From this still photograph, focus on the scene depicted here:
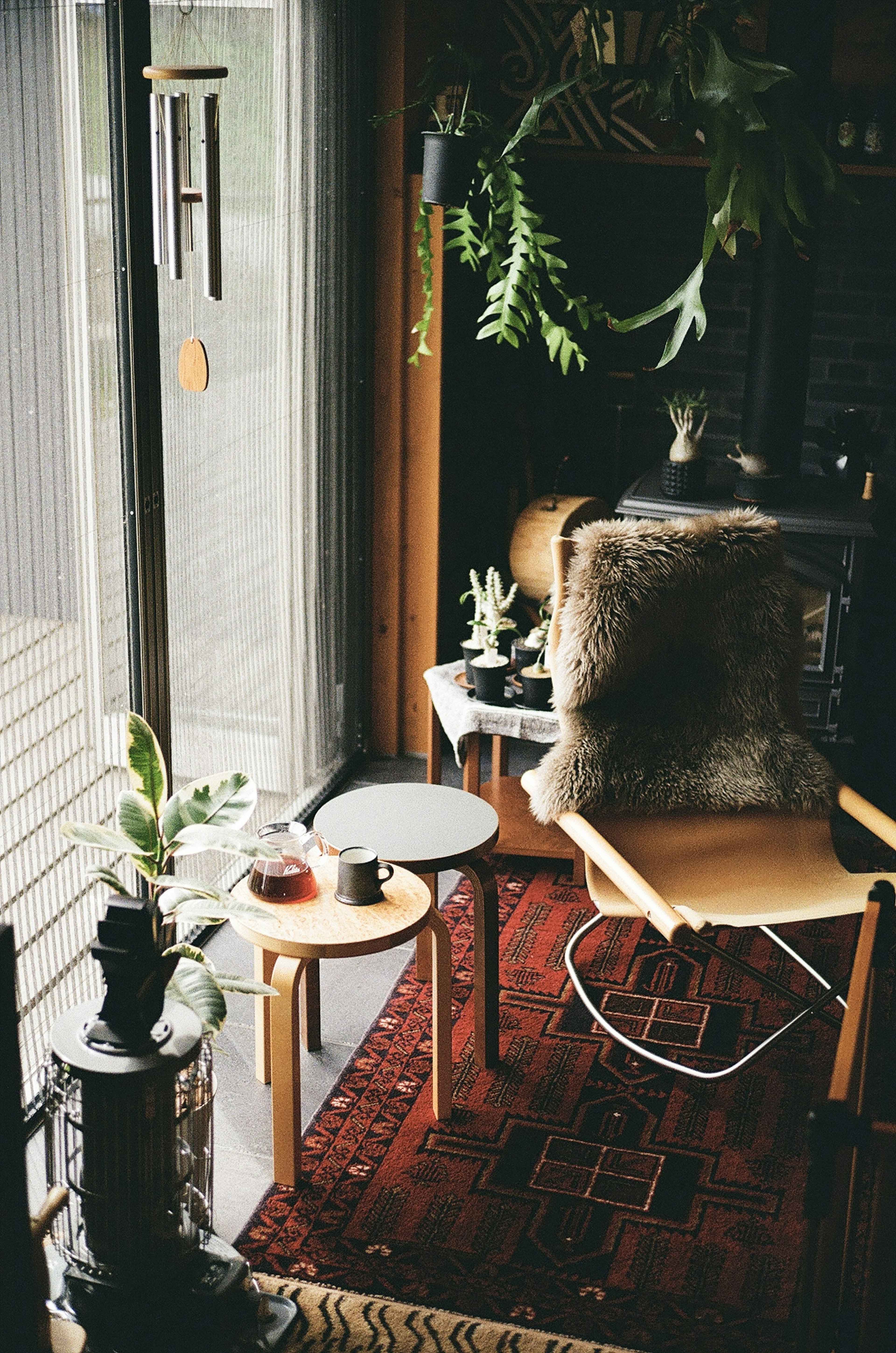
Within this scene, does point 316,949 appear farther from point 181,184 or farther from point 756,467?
point 756,467

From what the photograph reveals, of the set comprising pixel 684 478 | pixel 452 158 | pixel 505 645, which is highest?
pixel 452 158

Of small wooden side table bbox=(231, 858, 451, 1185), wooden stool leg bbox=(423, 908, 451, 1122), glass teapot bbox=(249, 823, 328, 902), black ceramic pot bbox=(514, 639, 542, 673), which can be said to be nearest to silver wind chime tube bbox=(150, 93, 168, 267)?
glass teapot bbox=(249, 823, 328, 902)

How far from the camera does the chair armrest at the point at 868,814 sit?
2812 millimetres

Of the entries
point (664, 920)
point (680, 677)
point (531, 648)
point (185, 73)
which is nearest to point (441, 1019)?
point (664, 920)

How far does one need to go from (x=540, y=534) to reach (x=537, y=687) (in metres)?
1.24

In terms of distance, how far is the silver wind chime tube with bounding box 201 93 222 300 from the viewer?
2312 mm

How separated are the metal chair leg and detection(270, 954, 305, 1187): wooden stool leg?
720 mm

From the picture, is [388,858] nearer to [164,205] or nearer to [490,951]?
[490,951]

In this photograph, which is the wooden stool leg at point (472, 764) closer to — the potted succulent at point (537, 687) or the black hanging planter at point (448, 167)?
the potted succulent at point (537, 687)

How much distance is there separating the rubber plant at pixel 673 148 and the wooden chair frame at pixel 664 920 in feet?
2.58

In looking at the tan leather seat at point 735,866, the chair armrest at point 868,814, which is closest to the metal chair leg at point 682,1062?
the tan leather seat at point 735,866

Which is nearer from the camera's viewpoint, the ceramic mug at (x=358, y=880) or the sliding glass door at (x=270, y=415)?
the ceramic mug at (x=358, y=880)

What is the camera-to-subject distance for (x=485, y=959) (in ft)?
9.32

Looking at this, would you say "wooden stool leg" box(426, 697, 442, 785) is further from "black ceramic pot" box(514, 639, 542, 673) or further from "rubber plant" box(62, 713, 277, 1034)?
"rubber plant" box(62, 713, 277, 1034)
